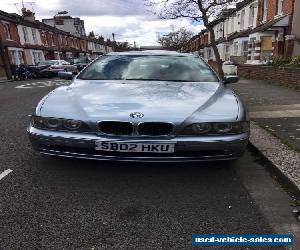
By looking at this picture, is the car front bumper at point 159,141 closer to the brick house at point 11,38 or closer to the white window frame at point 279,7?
the white window frame at point 279,7

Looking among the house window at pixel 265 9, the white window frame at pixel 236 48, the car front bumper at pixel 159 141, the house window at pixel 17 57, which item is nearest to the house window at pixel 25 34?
the house window at pixel 17 57

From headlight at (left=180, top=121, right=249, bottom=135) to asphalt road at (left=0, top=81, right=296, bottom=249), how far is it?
567 mm

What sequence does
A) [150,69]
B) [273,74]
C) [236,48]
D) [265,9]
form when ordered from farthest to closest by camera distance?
[236,48], [265,9], [273,74], [150,69]

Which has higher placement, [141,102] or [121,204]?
[141,102]

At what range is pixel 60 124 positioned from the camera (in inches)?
142

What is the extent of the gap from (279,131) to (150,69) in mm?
2405

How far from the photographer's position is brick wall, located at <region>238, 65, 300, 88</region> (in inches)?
470

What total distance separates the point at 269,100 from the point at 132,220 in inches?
290

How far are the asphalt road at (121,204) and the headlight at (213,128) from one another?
1.86ft

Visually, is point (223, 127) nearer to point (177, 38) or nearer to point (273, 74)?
point (273, 74)

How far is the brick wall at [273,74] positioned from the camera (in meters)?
11.9

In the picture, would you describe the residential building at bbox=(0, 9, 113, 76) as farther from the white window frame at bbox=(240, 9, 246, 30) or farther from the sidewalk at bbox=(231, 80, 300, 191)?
the sidewalk at bbox=(231, 80, 300, 191)

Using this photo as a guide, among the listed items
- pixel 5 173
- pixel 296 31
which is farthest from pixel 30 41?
pixel 5 173

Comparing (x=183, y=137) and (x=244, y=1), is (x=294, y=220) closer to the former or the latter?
(x=183, y=137)
